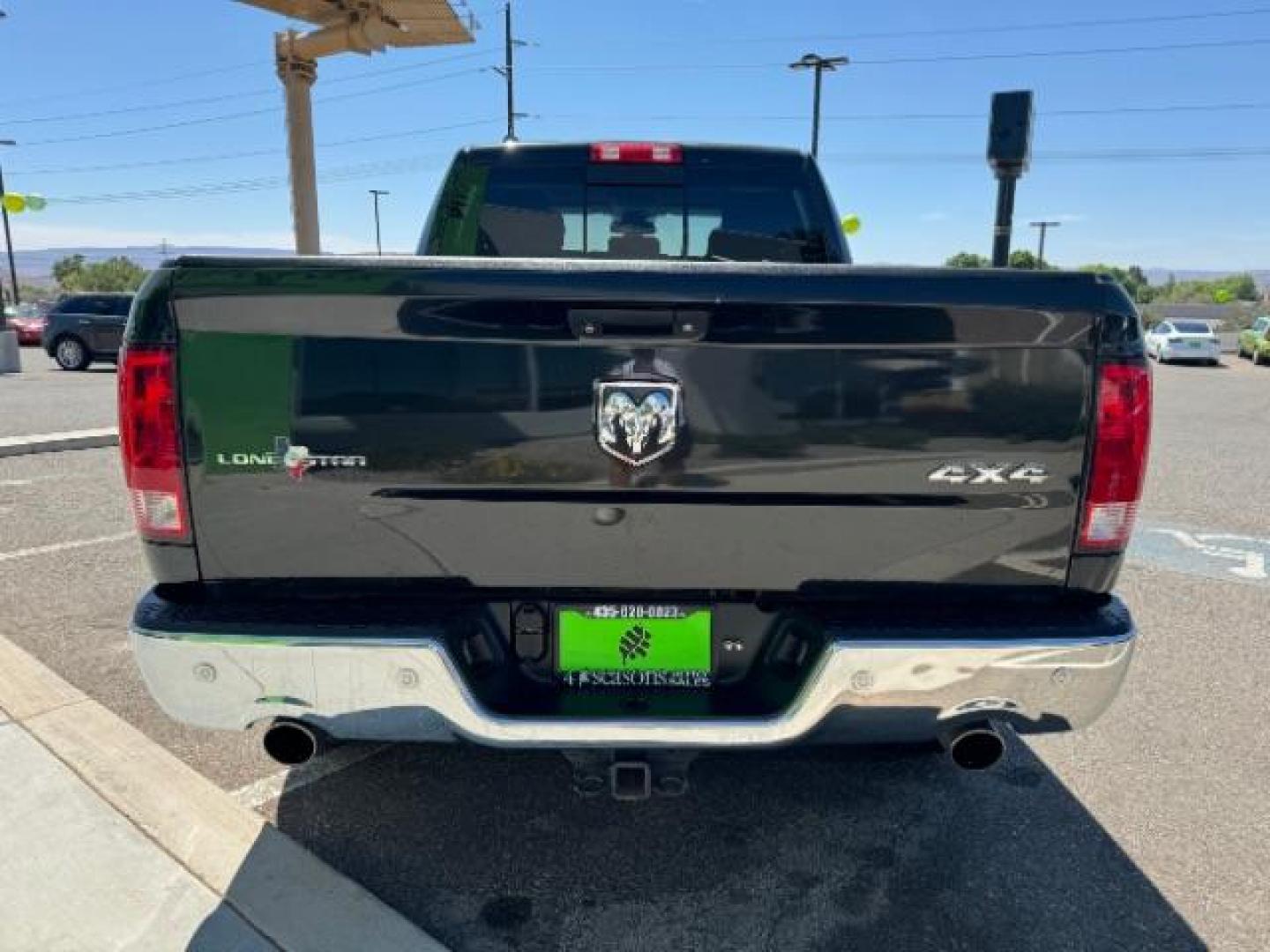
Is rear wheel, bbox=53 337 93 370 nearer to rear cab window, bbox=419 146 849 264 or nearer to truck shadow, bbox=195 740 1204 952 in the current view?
rear cab window, bbox=419 146 849 264

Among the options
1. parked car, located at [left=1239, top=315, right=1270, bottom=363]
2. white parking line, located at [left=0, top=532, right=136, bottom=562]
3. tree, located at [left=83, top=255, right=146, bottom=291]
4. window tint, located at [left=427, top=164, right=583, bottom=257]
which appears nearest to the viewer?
window tint, located at [left=427, top=164, right=583, bottom=257]

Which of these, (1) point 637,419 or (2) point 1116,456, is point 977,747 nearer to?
(2) point 1116,456

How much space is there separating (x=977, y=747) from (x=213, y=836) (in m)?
2.17

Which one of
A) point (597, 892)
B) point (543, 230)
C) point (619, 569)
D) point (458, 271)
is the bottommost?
point (597, 892)

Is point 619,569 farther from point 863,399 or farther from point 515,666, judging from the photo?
point 863,399

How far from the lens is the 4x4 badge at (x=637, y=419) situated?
1.93 m

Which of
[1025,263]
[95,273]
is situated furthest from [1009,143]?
[95,273]

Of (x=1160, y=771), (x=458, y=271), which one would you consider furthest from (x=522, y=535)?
(x=1160, y=771)

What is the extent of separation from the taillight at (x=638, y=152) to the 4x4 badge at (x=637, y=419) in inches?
83.9

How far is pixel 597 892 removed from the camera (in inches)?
92.9

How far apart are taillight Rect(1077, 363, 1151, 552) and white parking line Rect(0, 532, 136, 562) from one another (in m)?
5.66

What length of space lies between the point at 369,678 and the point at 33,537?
16.1 ft

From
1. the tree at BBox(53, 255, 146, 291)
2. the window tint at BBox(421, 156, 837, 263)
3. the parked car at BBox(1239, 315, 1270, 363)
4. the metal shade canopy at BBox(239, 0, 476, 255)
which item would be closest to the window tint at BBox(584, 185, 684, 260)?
the window tint at BBox(421, 156, 837, 263)

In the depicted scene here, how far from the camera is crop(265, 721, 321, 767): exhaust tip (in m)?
2.13
